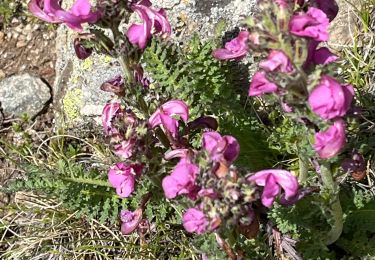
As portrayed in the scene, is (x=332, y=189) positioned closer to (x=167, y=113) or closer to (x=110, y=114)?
(x=167, y=113)

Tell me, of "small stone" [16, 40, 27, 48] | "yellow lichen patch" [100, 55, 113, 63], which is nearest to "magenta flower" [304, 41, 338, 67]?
"yellow lichen patch" [100, 55, 113, 63]

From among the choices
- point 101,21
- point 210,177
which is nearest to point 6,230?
point 101,21

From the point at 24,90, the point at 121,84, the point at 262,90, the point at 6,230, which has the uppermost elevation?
the point at 262,90

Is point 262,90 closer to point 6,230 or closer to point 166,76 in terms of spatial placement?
point 166,76

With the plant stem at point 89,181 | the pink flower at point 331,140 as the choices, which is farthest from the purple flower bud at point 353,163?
the plant stem at point 89,181

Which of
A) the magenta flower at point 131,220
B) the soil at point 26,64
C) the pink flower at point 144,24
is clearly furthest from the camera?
the soil at point 26,64

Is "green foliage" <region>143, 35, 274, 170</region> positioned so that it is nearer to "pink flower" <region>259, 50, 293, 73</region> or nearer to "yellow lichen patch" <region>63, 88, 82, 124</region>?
"yellow lichen patch" <region>63, 88, 82, 124</region>

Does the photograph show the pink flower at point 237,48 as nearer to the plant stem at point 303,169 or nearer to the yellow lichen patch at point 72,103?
the plant stem at point 303,169

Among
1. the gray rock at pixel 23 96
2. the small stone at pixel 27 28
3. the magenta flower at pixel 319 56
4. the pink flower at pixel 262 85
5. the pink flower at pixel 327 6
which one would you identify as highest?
the pink flower at pixel 327 6
